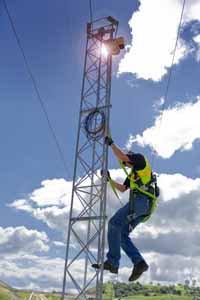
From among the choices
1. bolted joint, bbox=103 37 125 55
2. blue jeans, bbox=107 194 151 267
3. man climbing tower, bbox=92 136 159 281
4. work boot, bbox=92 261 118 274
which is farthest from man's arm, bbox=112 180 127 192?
bolted joint, bbox=103 37 125 55

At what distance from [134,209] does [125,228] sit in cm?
41

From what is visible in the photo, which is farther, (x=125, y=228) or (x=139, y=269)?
(x=125, y=228)

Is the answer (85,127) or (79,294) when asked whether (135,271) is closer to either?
(79,294)

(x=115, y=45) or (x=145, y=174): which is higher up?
(x=115, y=45)

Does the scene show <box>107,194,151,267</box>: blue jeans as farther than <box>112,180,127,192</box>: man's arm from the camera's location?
No

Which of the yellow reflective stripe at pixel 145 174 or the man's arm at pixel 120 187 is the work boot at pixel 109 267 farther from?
the yellow reflective stripe at pixel 145 174

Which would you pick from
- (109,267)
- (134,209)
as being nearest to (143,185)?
(134,209)

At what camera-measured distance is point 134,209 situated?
7.64 meters

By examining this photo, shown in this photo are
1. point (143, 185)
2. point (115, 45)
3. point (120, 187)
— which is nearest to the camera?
point (143, 185)

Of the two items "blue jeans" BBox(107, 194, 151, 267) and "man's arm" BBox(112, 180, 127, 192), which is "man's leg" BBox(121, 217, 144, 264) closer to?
"blue jeans" BBox(107, 194, 151, 267)

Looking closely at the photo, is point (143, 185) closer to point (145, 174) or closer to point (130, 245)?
point (145, 174)

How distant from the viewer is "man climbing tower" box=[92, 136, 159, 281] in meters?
7.62

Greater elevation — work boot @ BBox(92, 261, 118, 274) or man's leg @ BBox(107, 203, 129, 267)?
man's leg @ BBox(107, 203, 129, 267)

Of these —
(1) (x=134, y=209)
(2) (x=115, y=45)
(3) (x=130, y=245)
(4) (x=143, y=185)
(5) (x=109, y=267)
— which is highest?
(2) (x=115, y=45)
